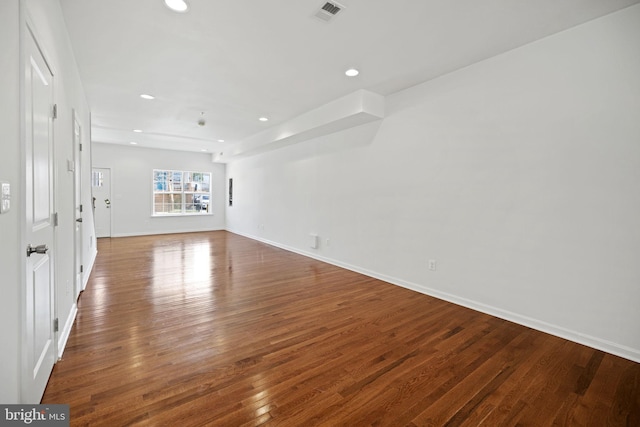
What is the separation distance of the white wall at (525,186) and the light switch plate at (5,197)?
12.5 ft

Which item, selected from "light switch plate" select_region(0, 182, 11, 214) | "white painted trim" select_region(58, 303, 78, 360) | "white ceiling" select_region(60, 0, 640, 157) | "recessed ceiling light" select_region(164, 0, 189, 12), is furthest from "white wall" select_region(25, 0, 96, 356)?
"light switch plate" select_region(0, 182, 11, 214)

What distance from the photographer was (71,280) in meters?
2.85

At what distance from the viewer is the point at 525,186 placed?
2.93 m

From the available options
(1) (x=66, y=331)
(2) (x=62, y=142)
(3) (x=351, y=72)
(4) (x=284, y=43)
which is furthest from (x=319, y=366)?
(3) (x=351, y=72)

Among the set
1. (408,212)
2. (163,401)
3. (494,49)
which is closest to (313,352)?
(163,401)

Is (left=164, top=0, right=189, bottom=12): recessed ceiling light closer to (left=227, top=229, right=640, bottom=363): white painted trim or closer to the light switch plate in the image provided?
the light switch plate

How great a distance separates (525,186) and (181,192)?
9330mm

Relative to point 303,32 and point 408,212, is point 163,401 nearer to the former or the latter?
point 303,32

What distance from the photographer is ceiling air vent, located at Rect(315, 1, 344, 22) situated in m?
2.33

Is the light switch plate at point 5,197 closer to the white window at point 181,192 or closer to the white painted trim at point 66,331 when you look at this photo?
the white painted trim at point 66,331

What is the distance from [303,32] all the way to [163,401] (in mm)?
3144

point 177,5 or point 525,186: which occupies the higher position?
point 177,5

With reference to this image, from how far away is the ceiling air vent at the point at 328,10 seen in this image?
233cm

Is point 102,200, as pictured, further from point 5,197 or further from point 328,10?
point 328,10
